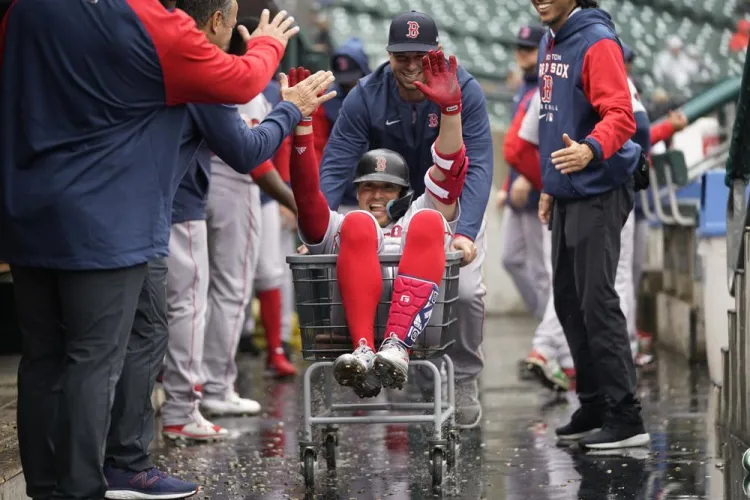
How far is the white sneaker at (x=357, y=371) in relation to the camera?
5.92m

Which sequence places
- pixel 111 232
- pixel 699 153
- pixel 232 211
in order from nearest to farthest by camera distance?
pixel 111 232
pixel 232 211
pixel 699 153

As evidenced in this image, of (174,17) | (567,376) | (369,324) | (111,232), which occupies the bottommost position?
(567,376)

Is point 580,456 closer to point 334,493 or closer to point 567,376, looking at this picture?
point 334,493

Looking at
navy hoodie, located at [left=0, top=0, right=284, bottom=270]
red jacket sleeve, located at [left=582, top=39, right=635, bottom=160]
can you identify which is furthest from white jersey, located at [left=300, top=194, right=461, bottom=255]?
navy hoodie, located at [left=0, top=0, right=284, bottom=270]

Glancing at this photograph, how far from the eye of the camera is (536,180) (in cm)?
1002

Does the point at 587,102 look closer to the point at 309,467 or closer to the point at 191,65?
the point at 309,467

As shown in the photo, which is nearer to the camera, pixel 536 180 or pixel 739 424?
pixel 739 424

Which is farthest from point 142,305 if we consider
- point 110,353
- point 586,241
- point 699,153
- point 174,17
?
point 699,153

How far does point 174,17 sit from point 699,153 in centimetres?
1051

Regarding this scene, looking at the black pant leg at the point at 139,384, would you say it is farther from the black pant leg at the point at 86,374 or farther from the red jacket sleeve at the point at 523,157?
the red jacket sleeve at the point at 523,157

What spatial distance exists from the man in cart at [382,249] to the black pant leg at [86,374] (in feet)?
4.23

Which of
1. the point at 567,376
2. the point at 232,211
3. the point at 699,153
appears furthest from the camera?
the point at 699,153

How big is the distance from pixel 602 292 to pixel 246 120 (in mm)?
2757

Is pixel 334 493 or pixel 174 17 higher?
pixel 174 17
